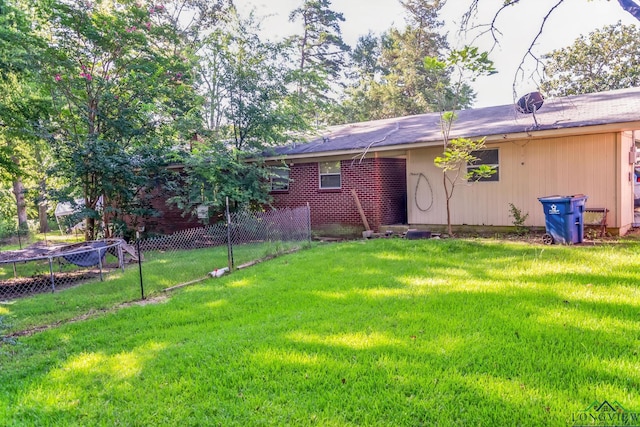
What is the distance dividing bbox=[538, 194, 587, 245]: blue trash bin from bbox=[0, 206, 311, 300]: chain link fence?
17.8 feet

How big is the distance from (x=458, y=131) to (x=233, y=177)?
21.2 feet

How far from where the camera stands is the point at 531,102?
1071 cm

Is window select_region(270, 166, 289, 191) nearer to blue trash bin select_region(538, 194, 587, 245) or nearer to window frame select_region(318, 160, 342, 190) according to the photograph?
window frame select_region(318, 160, 342, 190)

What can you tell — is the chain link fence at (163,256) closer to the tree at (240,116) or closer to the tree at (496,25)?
the tree at (240,116)

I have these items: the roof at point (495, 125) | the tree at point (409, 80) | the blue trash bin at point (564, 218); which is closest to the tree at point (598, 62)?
the tree at point (409, 80)

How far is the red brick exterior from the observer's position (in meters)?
12.1

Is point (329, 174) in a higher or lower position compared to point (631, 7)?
lower

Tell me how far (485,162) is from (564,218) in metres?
2.95

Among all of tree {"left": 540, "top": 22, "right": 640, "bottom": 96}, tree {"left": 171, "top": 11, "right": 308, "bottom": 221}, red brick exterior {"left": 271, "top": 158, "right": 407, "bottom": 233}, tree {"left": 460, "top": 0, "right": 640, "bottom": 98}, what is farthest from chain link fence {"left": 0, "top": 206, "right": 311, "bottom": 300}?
tree {"left": 540, "top": 22, "right": 640, "bottom": 96}

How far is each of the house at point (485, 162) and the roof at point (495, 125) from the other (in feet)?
0.10

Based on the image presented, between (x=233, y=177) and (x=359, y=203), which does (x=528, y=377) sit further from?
(x=233, y=177)

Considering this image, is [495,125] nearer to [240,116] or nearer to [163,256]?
[240,116]

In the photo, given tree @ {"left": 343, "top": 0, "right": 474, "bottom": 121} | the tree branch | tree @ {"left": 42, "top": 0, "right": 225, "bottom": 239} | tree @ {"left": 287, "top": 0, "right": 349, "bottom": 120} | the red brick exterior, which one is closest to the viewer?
the tree branch

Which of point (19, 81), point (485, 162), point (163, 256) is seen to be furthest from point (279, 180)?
point (19, 81)
